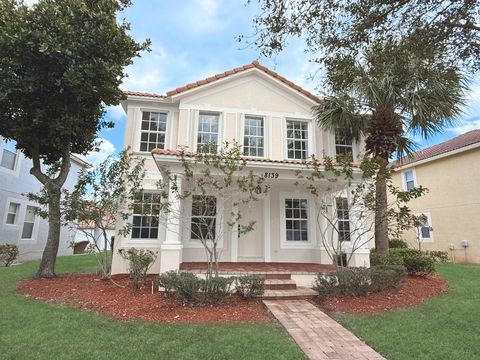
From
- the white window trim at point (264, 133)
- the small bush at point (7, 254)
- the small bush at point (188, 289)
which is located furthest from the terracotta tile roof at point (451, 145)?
the small bush at point (7, 254)

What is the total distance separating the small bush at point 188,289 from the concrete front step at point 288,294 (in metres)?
1.72

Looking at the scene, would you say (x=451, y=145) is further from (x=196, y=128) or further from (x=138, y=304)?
(x=138, y=304)

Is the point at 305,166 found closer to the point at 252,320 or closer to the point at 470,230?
the point at 252,320

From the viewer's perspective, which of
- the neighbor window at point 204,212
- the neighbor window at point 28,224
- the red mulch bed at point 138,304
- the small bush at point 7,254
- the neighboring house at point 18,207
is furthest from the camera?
the neighbor window at point 28,224

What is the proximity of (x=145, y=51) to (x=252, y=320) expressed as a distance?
9065mm

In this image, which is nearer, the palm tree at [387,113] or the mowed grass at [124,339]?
the mowed grass at [124,339]

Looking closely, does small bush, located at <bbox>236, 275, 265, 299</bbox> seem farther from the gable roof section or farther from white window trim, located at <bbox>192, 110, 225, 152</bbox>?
the gable roof section

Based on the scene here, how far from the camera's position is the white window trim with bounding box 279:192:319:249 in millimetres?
11805

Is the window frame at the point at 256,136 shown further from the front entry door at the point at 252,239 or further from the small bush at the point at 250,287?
the small bush at the point at 250,287

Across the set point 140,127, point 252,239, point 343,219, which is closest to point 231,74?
point 140,127

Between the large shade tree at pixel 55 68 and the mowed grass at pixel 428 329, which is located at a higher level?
the large shade tree at pixel 55 68

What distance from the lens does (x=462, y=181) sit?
17.2 m

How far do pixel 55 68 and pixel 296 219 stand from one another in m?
9.56

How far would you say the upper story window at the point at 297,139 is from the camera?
1241 centimetres
